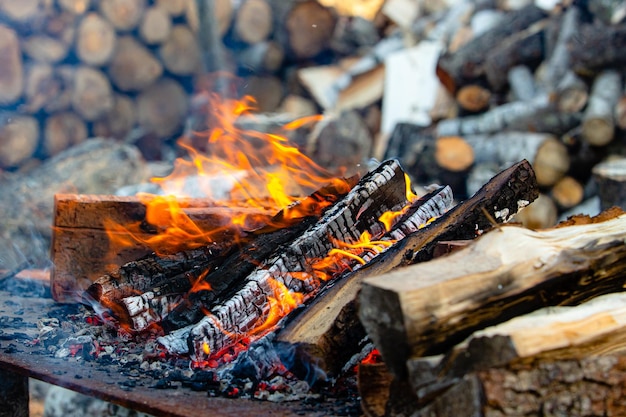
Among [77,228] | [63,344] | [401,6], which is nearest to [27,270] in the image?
[77,228]

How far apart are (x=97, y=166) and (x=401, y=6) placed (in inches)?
215

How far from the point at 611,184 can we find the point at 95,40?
18.8 feet

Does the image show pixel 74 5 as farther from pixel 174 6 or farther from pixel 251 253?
pixel 251 253

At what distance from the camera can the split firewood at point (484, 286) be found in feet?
4.88

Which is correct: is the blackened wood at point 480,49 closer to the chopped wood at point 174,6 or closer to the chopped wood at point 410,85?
the chopped wood at point 410,85

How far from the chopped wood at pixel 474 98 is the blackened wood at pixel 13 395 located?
576 centimetres

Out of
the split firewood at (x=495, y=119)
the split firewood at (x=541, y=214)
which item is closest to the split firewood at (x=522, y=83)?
the split firewood at (x=495, y=119)

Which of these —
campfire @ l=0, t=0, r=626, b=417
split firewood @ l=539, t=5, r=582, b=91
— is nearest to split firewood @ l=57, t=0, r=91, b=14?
campfire @ l=0, t=0, r=626, b=417

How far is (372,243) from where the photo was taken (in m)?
2.49

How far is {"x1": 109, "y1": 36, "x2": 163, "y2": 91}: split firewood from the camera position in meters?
7.73

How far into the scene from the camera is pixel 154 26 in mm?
7840

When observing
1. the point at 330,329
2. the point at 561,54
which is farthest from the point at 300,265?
the point at 561,54

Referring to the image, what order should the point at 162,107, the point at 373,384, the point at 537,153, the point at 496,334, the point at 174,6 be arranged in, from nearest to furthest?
1. the point at 496,334
2. the point at 373,384
3. the point at 537,153
4. the point at 174,6
5. the point at 162,107

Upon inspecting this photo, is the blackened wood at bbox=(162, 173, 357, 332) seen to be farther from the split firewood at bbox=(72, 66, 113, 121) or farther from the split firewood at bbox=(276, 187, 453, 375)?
the split firewood at bbox=(72, 66, 113, 121)
